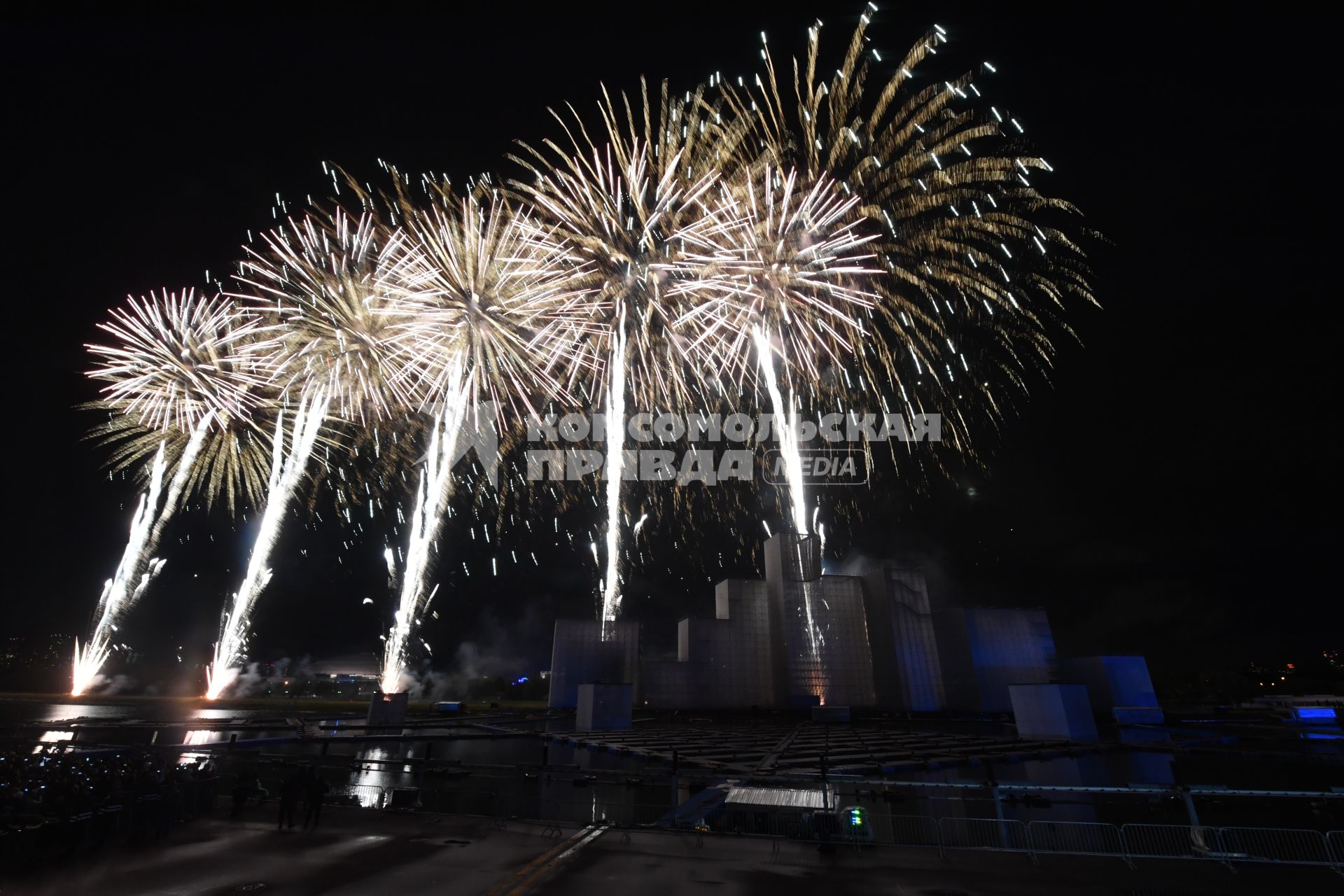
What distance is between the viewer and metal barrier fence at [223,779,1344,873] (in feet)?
41.6

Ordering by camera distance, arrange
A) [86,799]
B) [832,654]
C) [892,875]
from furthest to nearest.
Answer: [832,654], [86,799], [892,875]

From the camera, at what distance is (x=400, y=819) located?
16.0 meters

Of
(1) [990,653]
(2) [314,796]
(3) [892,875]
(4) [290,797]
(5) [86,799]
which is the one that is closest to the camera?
(3) [892,875]

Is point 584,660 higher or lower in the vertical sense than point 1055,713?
higher

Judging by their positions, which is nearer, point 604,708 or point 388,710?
point 388,710

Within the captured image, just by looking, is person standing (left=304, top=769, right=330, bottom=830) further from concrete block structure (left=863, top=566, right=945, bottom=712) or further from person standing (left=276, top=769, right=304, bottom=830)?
concrete block structure (left=863, top=566, right=945, bottom=712)

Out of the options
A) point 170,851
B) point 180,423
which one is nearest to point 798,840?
point 170,851

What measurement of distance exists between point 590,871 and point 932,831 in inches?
417

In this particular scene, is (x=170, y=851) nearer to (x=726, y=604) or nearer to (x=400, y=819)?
(x=400, y=819)

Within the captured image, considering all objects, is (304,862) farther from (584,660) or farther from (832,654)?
(832,654)

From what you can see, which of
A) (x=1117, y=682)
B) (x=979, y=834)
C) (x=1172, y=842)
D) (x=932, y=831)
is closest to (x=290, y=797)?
(x=932, y=831)

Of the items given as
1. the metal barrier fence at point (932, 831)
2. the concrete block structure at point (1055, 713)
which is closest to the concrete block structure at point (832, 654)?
the concrete block structure at point (1055, 713)

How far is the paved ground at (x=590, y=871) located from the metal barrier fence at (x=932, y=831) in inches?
23.8

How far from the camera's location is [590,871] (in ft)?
37.8
